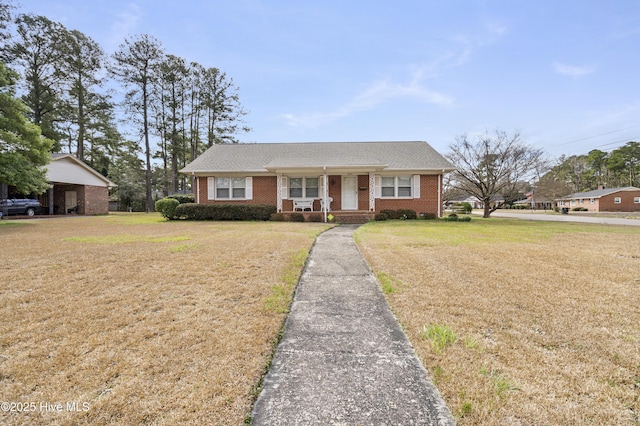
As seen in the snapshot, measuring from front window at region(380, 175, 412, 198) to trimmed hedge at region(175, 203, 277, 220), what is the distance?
6653 millimetres

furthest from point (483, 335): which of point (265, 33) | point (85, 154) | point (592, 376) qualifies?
point (85, 154)

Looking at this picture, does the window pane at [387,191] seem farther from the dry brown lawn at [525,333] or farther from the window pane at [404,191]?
the dry brown lawn at [525,333]

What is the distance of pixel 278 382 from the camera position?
1.95 meters

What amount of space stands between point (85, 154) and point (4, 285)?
3972 centimetres

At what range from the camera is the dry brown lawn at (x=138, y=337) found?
1.68 m

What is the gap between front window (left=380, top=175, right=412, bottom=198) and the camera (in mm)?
16781

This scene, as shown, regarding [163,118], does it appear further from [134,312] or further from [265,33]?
[134,312]

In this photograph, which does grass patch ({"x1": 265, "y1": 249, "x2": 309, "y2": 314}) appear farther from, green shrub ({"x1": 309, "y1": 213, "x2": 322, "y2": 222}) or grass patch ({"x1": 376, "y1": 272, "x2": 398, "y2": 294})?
green shrub ({"x1": 309, "y1": 213, "x2": 322, "y2": 222})

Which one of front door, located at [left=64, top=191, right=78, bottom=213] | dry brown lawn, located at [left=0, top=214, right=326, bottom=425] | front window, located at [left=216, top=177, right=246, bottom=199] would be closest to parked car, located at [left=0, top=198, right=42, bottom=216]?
front door, located at [left=64, top=191, right=78, bottom=213]

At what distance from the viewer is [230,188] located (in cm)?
1723

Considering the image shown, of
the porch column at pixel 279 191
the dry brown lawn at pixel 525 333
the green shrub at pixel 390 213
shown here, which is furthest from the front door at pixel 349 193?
the dry brown lawn at pixel 525 333

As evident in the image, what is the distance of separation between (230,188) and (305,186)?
4650 mm

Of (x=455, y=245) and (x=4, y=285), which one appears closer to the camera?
(x=4, y=285)

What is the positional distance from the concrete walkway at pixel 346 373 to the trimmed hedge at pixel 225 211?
12.0 meters
